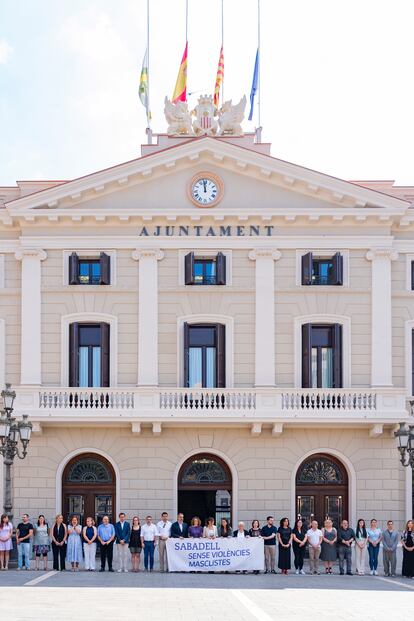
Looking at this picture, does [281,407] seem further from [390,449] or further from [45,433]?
[45,433]

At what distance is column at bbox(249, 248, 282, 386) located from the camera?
34.8 meters

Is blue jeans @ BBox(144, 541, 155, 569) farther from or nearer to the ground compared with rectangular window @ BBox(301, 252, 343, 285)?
nearer to the ground

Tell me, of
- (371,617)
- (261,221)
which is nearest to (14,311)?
(261,221)

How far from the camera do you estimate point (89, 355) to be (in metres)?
35.3

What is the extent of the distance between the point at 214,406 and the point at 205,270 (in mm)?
4284

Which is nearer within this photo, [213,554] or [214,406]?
[213,554]

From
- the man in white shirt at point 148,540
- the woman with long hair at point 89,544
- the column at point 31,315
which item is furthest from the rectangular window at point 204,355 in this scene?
the woman with long hair at point 89,544

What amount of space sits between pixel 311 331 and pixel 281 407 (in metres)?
2.64

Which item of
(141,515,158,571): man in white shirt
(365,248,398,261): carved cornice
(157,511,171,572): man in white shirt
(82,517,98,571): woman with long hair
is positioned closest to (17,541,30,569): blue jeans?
(82,517,98,571): woman with long hair

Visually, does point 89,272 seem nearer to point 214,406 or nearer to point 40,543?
point 214,406

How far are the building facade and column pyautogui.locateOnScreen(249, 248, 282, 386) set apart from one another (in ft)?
0.15

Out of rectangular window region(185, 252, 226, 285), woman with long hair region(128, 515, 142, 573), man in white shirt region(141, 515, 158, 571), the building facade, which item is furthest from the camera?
rectangular window region(185, 252, 226, 285)

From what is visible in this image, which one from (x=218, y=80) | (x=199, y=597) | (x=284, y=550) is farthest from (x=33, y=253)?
(x=199, y=597)

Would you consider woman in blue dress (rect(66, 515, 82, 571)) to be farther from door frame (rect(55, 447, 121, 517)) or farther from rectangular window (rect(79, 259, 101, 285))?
rectangular window (rect(79, 259, 101, 285))
